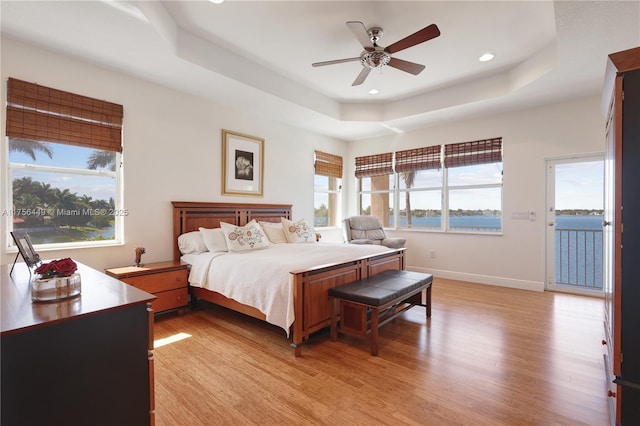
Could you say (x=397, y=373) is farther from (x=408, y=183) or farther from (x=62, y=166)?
(x=408, y=183)

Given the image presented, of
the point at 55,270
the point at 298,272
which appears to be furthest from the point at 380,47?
the point at 55,270

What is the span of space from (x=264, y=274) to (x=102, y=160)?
2.33 m

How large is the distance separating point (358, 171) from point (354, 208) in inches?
32.3

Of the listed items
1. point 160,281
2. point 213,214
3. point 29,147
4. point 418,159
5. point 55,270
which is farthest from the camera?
point 418,159

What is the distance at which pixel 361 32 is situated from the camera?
101 inches

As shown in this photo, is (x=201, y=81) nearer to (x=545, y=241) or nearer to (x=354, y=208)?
(x=354, y=208)

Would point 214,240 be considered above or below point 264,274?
above

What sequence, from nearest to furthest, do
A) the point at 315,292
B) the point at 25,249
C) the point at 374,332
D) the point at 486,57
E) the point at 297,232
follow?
the point at 25,249, the point at 374,332, the point at 315,292, the point at 486,57, the point at 297,232

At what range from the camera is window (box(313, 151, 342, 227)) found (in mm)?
6156

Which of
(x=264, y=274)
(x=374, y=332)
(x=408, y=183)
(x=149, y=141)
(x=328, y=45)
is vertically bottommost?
(x=374, y=332)

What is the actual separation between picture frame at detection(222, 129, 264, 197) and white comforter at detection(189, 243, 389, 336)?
4.57 feet

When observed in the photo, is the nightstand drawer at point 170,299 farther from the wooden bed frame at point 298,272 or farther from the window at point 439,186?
the window at point 439,186

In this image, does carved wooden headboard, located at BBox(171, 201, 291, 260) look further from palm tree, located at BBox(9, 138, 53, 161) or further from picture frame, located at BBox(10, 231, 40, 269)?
picture frame, located at BBox(10, 231, 40, 269)

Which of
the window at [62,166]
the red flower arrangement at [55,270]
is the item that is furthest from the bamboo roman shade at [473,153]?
the red flower arrangement at [55,270]
